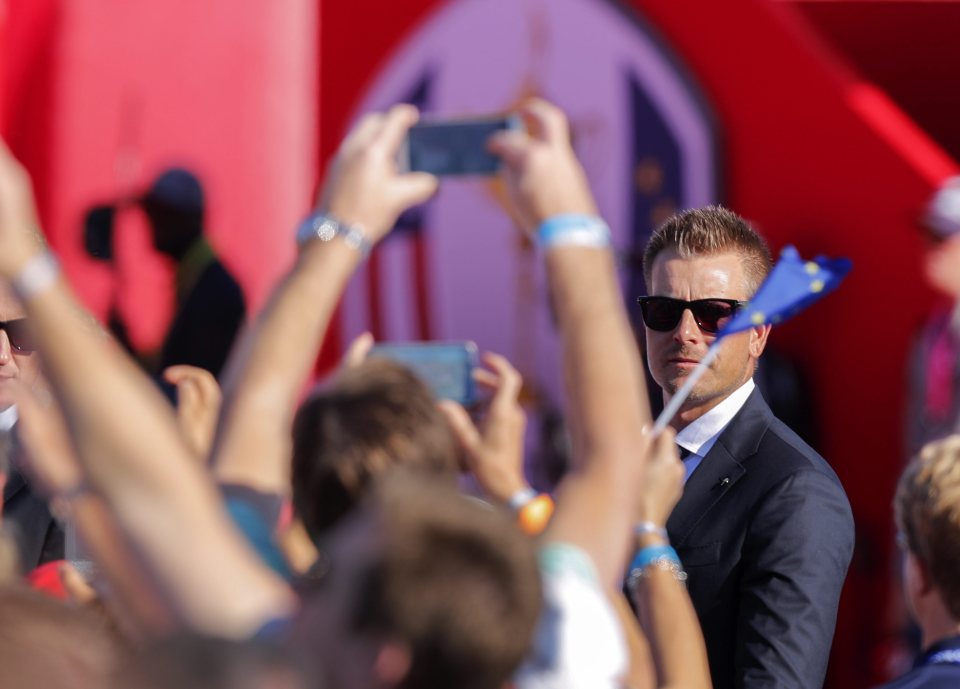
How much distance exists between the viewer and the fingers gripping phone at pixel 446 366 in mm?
2189

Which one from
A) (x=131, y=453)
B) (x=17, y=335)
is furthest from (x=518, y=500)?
(x=17, y=335)

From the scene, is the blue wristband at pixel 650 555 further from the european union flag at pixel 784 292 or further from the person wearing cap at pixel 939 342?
the person wearing cap at pixel 939 342

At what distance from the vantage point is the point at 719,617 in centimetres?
220

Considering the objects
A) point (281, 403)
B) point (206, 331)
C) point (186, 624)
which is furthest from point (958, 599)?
point (206, 331)

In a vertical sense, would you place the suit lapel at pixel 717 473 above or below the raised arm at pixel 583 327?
below

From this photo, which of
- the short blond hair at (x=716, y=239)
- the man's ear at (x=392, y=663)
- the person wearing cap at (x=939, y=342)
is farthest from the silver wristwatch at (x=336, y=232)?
the person wearing cap at (x=939, y=342)

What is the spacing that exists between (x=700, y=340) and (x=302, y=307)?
109cm

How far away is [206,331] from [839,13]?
3.19 metres

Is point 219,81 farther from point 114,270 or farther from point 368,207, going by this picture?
point 368,207

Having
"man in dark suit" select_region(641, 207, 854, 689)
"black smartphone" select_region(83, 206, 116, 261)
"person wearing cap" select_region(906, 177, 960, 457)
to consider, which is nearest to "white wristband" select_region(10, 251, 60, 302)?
"man in dark suit" select_region(641, 207, 854, 689)

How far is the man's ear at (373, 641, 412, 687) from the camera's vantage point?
1.22 m

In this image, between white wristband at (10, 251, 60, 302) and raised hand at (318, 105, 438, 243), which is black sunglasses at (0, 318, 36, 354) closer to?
raised hand at (318, 105, 438, 243)

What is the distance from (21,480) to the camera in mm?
2670

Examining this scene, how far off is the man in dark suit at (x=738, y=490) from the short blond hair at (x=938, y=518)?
158 millimetres
